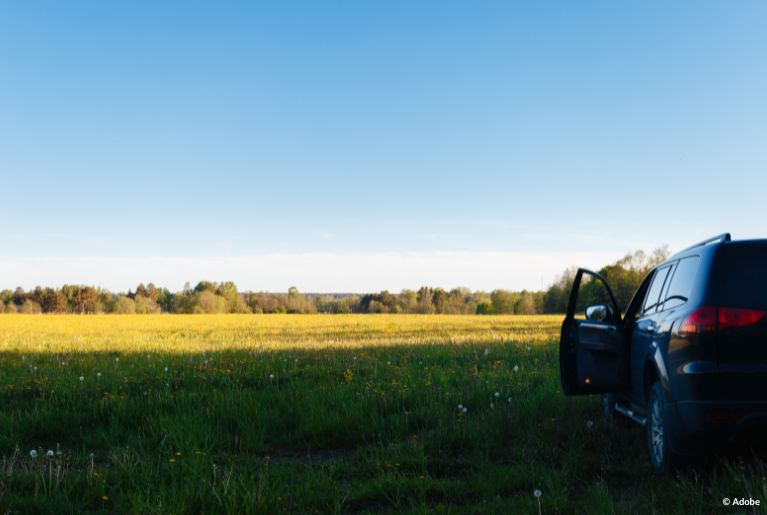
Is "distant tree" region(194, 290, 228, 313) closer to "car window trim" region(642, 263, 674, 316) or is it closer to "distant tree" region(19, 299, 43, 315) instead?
"distant tree" region(19, 299, 43, 315)

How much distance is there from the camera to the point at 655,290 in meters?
6.02

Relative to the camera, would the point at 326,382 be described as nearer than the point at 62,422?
No

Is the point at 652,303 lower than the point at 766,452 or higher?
higher

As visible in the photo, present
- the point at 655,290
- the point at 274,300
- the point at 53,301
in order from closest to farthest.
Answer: the point at 655,290
the point at 53,301
the point at 274,300

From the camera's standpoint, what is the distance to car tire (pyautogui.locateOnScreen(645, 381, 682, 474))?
4.65 meters

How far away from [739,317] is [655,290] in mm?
1739

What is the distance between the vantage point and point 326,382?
9438 mm

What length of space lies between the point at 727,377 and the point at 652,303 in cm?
171

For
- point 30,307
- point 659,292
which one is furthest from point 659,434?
point 30,307

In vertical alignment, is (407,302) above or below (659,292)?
below

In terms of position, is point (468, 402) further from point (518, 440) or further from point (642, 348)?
point (642, 348)

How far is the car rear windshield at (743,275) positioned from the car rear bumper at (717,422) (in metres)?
0.72

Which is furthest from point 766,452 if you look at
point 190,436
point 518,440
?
point 190,436

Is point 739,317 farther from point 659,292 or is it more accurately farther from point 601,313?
point 601,313
